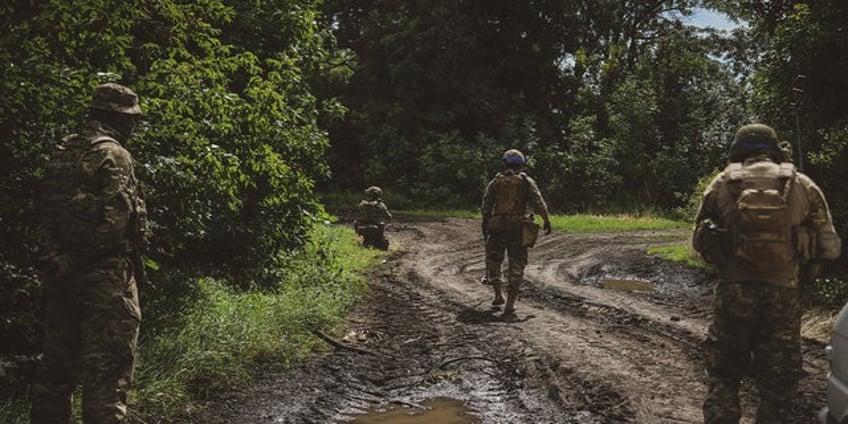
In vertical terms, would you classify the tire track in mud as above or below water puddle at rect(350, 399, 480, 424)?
above

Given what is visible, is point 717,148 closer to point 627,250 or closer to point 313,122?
point 627,250

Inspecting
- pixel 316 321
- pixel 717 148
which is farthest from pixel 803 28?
pixel 717 148

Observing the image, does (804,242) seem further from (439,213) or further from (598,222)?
(439,213)

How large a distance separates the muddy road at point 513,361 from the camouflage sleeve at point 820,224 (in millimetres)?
1706

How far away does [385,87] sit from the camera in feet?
105

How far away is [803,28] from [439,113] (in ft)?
70.7

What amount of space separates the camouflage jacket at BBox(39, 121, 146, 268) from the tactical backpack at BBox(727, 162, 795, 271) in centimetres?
362

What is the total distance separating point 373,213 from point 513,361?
30.6 ft

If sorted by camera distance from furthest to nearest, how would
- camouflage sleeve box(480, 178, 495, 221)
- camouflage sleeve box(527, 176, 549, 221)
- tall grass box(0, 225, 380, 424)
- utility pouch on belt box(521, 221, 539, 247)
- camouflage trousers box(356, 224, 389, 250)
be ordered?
camouflage trousers box(356, 224, 389, 250), camouflage sleeve box(480, 178, 495, 221), utility pouch on belt box(521, 221, 539, 247), camouflage sleeve box(527, 176, 549, 221), tall grass box(0, 225, 380, 424)

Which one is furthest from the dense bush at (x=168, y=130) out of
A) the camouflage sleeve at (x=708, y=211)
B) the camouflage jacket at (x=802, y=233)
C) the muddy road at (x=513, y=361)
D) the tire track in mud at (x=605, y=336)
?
the camouflage jacket at (x=802, y=233)

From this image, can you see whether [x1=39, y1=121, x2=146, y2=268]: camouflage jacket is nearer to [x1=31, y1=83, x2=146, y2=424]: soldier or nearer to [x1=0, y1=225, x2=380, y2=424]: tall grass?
[x1=31, y1=83, x2=146, y2=424]: soldier

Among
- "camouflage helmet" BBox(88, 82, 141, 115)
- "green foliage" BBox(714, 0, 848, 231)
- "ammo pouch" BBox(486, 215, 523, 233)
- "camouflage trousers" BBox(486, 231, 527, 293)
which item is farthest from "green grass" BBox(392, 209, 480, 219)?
"camouflage helmet" BBox(88, 82, 141, 115)

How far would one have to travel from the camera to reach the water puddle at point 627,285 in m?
12.2

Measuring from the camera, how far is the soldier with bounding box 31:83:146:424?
4.09 meters
